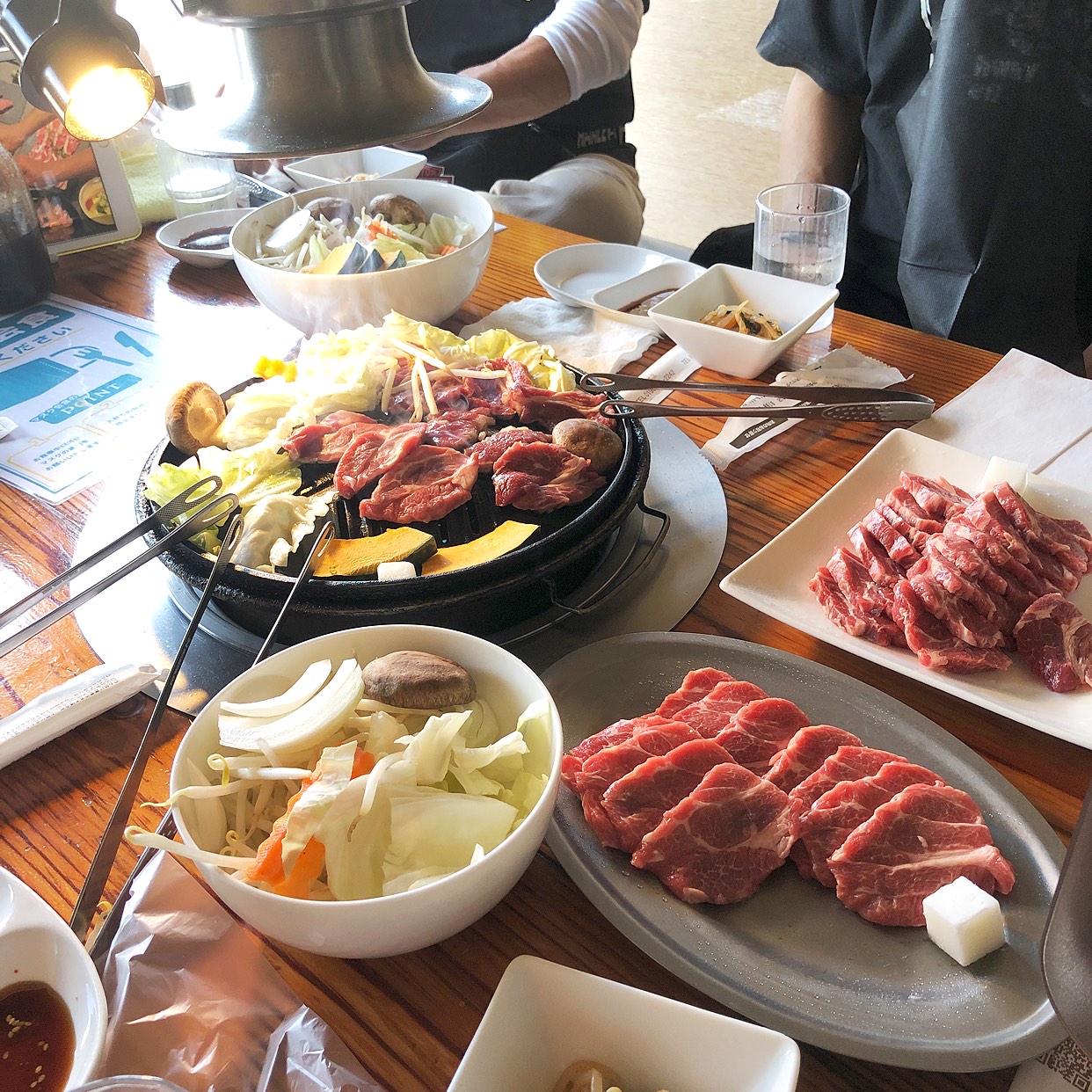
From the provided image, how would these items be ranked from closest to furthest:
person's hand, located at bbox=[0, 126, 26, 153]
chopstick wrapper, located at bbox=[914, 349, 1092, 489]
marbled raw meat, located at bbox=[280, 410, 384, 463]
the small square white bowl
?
the small square white bowl → marbled raw meat, located at bbox=[280, 410, 384, 463] → chopstick wrapper, located at bbox=[914, 349, 1092, 489] → person's hand, located at bbox=[0, 126, 26, 153]

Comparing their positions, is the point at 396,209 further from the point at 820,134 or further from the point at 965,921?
the point at 965,921

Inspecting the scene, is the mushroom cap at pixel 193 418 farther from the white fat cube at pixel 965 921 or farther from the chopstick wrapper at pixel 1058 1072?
the chopstick wrapper at pixel 1058 1072

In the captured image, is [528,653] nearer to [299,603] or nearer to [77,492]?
[299,603]

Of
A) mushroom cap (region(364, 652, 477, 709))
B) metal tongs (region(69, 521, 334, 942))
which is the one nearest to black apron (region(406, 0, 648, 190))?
metal tongs (region(69, 521, 334, 942))

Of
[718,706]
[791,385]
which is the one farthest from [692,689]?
[791,385]

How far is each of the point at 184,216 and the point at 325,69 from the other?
1.96 m

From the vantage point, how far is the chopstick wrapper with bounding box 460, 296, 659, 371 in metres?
2.05

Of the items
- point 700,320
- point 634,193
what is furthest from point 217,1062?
point 634,193

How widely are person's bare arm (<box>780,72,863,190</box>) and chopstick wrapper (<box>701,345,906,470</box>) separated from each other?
124 centimetres

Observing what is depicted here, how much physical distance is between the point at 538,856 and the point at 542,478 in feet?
1.97

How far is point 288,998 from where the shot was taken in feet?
3.00

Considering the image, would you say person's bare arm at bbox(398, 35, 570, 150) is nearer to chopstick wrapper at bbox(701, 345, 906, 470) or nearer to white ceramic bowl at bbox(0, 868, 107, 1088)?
chopstick wrapper at bbox(701, 345, 906, 470)

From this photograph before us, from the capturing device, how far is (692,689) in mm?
1187

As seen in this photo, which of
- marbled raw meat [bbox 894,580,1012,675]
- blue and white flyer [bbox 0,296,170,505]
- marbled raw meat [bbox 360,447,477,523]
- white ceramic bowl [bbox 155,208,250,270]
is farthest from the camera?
white ceramic bowl [bbox 155,208,250,270]
